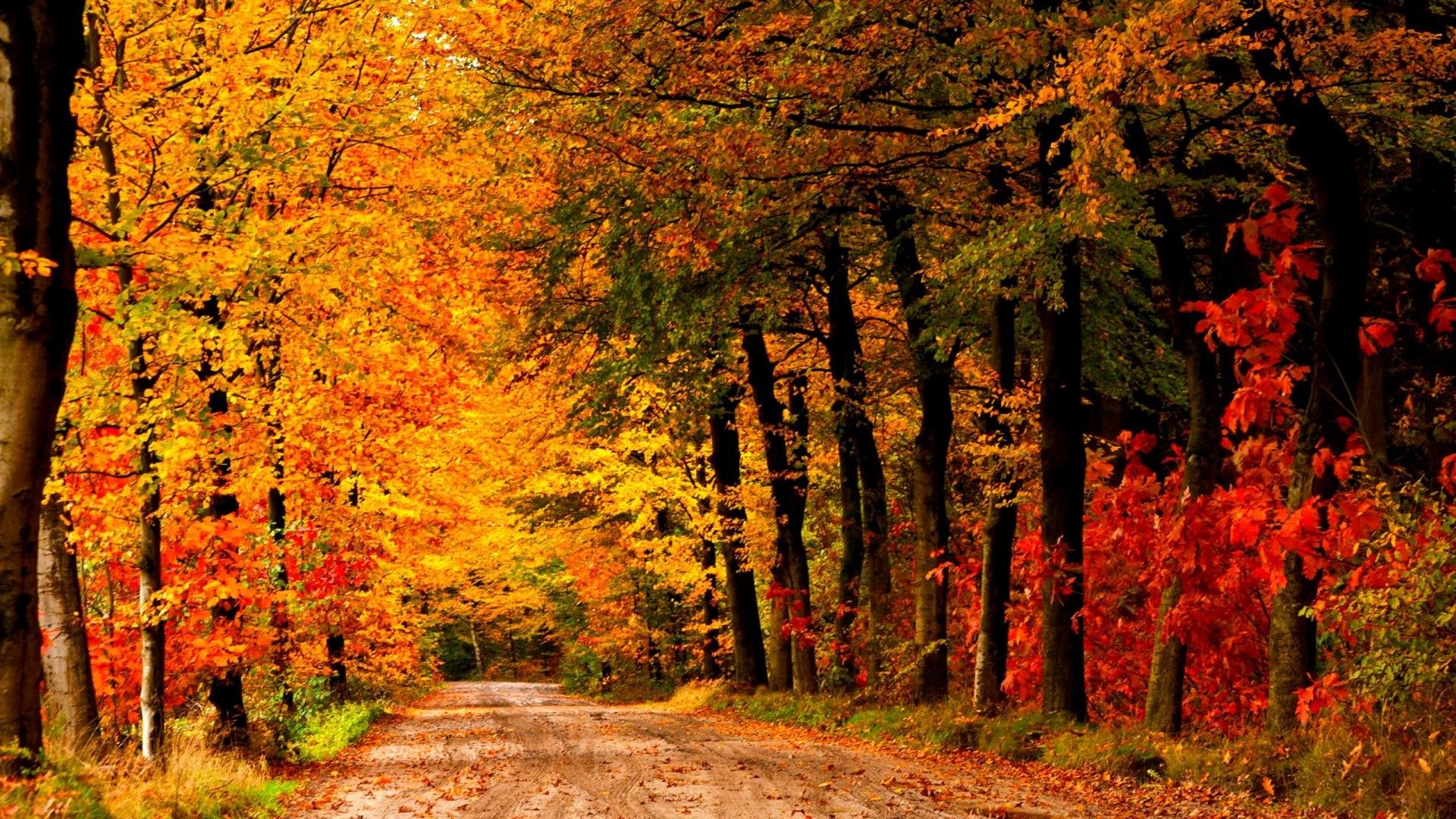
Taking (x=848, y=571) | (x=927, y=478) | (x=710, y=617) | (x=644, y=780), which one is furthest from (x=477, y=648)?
(x=644, y=780)

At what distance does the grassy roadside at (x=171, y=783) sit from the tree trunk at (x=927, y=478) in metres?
8.29

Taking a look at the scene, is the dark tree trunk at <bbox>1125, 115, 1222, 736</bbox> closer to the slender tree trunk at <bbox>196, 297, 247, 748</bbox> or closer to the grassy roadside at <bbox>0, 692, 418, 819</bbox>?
the grassy roadside at <bbox>0, 692, 418, 819</bbox>

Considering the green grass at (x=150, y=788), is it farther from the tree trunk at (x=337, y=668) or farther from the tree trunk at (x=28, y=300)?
the tree trunk at (x=337, y=668)

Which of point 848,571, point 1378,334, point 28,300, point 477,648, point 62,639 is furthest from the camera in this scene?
point 477,648

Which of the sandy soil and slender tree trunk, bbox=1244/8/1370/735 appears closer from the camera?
slender tree trunk, bbox=1244/8/1370/735

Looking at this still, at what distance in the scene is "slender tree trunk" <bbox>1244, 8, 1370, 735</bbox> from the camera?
31.3 ft

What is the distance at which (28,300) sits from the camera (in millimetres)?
7082

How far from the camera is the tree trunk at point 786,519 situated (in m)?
22.1

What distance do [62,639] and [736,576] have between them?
15778mm

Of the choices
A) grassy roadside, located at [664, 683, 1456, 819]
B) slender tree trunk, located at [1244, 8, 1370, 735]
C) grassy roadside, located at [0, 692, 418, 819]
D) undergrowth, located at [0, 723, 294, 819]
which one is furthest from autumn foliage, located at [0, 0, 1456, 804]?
undergrowth, located at [0, 723, 294, 819]

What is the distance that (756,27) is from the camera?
11.7 metres

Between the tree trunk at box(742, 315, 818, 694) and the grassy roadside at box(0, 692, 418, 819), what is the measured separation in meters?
8.99

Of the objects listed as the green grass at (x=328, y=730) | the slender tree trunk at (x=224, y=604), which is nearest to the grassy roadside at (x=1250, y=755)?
the green grass at (x=328, y=730)

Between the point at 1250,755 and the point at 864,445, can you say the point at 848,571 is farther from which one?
the point at 1250,755
